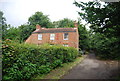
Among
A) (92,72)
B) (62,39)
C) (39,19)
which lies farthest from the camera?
(39,19)

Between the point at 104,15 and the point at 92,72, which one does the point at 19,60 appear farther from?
the point at 92,72

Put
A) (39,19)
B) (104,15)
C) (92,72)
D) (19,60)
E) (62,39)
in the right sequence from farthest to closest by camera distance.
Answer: (39,19) < (62,39) < (92,72) < (104,15) < (19,60)

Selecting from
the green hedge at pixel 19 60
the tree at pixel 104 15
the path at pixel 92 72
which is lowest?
the path at pixel 92 72

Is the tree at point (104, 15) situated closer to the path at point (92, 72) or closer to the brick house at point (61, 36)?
the path at point (92, 72)

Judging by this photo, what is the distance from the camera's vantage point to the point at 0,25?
191 centimetres

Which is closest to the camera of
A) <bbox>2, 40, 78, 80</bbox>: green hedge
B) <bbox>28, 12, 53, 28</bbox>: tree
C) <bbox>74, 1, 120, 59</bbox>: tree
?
<bbox>2, 40, 78, 80</bbox>: green hedge

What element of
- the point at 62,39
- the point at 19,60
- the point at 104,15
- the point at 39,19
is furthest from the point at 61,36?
the point at 39,19

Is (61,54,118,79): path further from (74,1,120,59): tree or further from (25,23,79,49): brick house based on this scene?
(25,23,79,49): brick house

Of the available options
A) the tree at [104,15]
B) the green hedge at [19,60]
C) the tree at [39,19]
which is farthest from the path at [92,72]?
the tree at [39,19]

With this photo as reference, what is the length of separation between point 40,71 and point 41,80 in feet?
2.45

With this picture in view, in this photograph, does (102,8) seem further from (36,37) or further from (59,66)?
(36,37)

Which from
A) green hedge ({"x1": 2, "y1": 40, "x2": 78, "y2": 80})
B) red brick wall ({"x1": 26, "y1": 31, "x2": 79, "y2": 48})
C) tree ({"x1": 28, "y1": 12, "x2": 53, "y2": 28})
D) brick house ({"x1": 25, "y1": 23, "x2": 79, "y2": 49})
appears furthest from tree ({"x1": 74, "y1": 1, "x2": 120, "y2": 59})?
tree ({"x1": 28, "y1": 12, "x2": 53, "y2": 28})

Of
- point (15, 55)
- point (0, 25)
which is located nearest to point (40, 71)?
point (15, 55)

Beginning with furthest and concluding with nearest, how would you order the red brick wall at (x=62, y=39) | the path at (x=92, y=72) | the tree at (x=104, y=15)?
the red brick wall at (x=62, y=39)
the path at (x=92, y=72)
the tree at (x=104, y=15)
